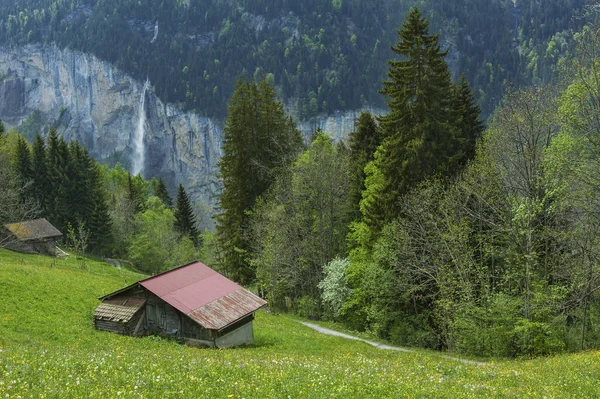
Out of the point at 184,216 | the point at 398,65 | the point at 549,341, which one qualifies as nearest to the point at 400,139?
the point at 398,65

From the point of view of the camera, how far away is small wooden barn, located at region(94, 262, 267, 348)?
26156mm

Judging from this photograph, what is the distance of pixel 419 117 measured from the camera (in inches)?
1291

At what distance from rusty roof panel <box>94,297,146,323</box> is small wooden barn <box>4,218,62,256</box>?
1497 inches

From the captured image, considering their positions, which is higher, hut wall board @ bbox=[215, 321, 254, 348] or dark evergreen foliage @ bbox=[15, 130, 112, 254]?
dark evergreen foliage @ bbox=[15, 130, 112, 254]

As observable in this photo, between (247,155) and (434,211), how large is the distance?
2364cm

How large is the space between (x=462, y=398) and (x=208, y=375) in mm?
6095

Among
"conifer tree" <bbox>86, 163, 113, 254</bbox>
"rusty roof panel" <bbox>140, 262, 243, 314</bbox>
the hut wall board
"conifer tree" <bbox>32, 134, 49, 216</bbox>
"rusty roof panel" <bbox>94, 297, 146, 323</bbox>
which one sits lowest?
the hut wall board

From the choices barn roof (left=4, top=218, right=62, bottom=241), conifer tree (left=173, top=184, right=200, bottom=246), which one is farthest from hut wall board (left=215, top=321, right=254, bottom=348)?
conifer tree (left=173, top=184, right=200, bottom=246)

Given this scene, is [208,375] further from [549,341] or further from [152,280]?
[549,341]

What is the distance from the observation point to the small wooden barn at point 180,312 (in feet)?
85.8

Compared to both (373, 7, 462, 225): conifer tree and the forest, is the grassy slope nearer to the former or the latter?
the forest

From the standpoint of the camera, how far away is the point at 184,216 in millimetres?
87875

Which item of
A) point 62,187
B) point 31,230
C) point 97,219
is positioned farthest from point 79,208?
point 31,230

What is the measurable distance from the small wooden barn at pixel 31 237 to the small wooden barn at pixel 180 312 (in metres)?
38.5
